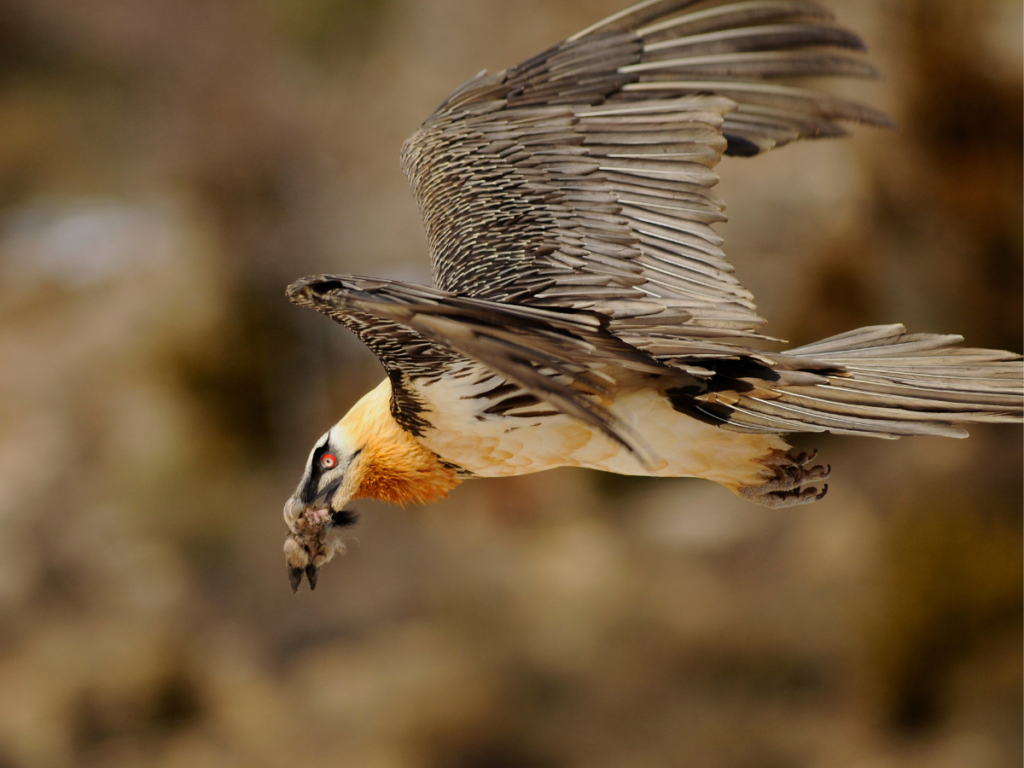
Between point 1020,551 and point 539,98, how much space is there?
19.5 ft

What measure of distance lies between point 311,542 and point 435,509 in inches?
209

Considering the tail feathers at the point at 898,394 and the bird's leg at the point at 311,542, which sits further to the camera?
the bird's leg at the point at 311,542

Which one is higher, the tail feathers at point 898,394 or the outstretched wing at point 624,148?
the outstretched wing at point 624,148

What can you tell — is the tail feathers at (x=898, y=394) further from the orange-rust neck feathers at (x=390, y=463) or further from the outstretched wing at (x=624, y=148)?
the orange-rust neck feathers at (x=390, y=463)

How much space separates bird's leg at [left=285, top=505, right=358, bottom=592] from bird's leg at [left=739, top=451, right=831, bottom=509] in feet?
2.93

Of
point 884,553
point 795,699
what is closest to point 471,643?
point 795,699

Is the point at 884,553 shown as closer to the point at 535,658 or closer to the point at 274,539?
the point at 535,658

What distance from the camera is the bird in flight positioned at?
1.67 meters

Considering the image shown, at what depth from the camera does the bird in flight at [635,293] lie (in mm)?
1673

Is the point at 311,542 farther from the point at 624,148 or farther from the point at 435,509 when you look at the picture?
the point at 435,509

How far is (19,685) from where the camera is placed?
6.22 meters

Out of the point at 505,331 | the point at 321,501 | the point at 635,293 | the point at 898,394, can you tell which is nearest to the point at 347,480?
the point at 321,501

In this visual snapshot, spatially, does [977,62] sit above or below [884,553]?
above

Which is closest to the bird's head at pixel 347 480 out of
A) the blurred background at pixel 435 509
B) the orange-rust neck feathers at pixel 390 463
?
the orange-rust neck feathers at pixel 390 463
